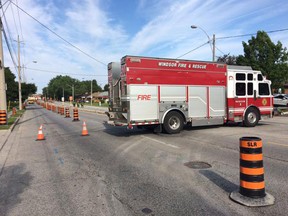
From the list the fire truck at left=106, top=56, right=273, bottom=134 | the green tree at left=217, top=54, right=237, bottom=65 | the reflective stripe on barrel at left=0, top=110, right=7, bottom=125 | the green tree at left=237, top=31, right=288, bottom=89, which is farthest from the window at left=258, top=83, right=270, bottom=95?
the green tree at left=217, top=54, right=237, bottom=65

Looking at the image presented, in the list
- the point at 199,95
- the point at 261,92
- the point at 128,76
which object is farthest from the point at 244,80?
the point at 128,76

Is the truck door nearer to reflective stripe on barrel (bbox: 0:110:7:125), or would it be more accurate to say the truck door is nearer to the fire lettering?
the fire lettering

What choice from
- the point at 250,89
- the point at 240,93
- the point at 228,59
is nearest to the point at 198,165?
the point at 240,93

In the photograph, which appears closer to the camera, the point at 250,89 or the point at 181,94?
the point at 181,94

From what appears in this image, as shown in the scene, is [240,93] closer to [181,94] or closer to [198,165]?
[181,94]

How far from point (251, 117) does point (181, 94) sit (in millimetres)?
4725

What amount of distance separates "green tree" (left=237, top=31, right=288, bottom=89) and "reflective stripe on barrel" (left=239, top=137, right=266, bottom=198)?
31.6m

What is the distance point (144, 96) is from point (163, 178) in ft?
21.1

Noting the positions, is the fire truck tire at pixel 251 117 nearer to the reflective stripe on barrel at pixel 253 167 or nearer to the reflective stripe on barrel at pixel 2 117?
the reflective stripe on barrel at pixel 253 167

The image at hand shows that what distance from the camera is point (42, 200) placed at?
484 cm

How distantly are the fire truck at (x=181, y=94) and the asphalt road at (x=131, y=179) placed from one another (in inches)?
96.7

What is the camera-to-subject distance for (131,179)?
19.5ft

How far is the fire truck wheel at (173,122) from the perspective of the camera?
493 inches

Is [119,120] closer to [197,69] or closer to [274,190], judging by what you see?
[197,69]
